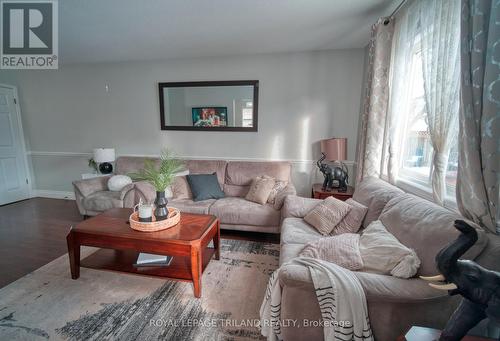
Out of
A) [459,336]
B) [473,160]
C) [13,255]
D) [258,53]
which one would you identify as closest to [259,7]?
[258,53]

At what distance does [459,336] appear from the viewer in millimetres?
694

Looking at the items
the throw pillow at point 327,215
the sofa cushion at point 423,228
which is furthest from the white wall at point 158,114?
the sofa cushion at point 423,228

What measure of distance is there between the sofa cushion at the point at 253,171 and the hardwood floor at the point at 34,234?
72 centimetres

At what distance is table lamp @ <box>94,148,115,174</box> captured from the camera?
3.25 m

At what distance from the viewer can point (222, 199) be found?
2791mm

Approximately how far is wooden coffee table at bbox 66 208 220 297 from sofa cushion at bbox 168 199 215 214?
24.1 inches

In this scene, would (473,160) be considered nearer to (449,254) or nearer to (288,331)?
(449,254)

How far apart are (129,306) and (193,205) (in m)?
1.21

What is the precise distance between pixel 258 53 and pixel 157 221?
2.64 meters

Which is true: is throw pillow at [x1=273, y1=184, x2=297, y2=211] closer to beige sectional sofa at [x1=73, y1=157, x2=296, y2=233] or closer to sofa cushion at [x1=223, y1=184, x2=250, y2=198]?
beige sectional sofa at [x1=73, y1=157, x2=296, y2=233]

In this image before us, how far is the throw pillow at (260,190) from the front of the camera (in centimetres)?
266

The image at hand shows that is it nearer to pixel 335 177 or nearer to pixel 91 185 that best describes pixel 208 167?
pixel 91 185

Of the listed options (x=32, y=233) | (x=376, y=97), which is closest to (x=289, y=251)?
(x=376, y=97)
